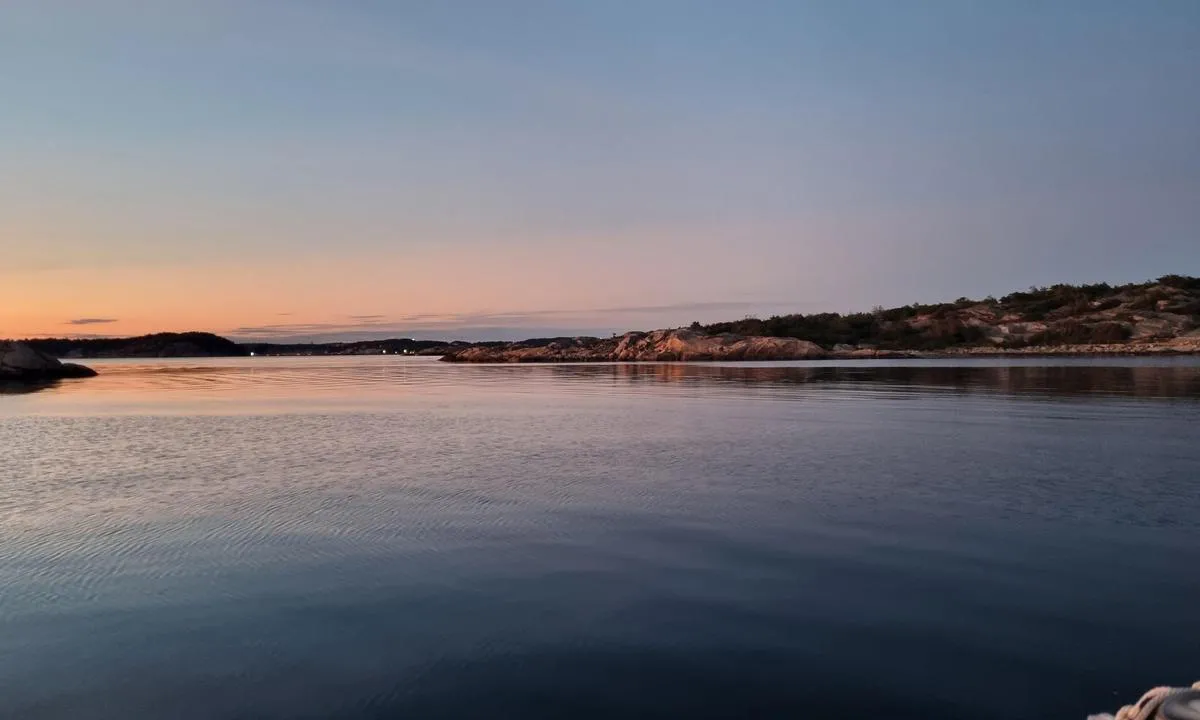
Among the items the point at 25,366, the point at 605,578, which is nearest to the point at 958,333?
the point at 25,366

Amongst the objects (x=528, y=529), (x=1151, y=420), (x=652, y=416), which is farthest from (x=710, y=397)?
(x=528, y=529)

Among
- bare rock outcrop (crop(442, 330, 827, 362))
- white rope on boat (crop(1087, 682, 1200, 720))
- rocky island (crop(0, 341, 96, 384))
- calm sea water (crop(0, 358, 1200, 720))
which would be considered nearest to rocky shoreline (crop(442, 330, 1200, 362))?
bare rock outcrop (crop(442, 330, 827, 362))

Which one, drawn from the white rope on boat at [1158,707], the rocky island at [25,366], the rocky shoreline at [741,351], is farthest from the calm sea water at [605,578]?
the rocky shoreline at [741,351]

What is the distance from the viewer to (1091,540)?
836 centimetres

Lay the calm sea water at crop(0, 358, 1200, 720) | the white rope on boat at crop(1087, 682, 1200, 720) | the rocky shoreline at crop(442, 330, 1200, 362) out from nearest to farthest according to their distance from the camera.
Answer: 1. the white rope on boat at crop(1087, 682, 1200, 720)
2. the calm sea water at crop(0, 358, 1200, 720)
3. the rocky shoreline at crop(442, 330, 1200, 362)

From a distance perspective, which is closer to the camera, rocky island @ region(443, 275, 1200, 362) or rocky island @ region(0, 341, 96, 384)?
rocky island @ region(0, 341, 96, 384)

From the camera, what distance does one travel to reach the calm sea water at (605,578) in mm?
4980

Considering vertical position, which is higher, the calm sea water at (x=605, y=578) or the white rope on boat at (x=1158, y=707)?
the white rope on boat at (x=1158, y=707)

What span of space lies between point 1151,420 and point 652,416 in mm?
12639

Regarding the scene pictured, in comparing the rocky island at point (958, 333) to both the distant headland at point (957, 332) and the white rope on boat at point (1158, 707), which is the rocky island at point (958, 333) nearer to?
the distant headland at point (957, 332)

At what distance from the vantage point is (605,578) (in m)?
7.32

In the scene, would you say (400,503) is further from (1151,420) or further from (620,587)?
(1151,420)

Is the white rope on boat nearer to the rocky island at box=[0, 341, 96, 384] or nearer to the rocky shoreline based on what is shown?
the rocky island at box=[0, 341, 96, 384]

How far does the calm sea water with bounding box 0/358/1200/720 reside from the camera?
4980 millimetres
